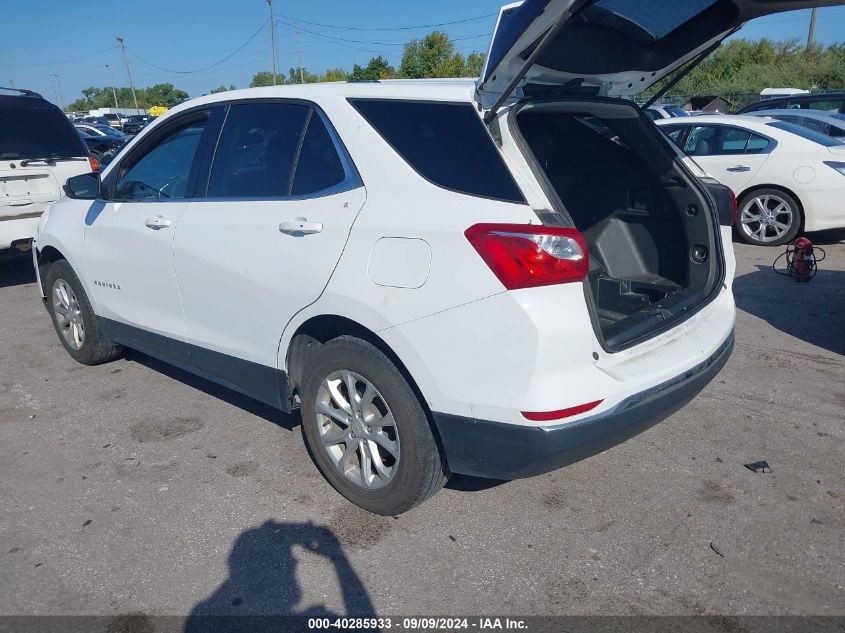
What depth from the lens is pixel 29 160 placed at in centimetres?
730

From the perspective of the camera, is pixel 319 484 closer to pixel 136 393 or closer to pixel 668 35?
pixel 136 393

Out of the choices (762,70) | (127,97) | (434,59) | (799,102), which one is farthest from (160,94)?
(799,102)

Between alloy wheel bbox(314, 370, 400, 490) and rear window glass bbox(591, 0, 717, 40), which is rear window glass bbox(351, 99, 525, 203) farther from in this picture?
alloy wheel bbox(314, 370, 400, 490)

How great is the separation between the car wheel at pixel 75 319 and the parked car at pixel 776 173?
757cm

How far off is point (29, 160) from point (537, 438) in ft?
22.7

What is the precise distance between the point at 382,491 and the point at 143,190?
2569mm

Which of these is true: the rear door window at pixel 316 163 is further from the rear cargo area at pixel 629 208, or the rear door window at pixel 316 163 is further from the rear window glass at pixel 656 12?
the rear window glass at pixel 656 12

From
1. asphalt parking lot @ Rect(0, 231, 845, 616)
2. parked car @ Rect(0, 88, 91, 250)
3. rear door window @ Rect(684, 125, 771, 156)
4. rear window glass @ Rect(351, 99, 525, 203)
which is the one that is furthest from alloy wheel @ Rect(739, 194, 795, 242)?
parked car @ Rect(0, 88, 91, 250)

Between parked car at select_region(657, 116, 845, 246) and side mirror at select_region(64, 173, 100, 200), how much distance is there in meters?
7.47

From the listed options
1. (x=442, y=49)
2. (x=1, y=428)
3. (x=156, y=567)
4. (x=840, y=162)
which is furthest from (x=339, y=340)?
A: (x=442, y=49)

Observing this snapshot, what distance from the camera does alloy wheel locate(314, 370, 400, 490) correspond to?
3.04 metres

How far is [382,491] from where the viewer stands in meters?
3.08

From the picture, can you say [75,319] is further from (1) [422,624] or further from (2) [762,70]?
(2) [762,70]

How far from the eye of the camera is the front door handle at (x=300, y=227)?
10.1 feet
